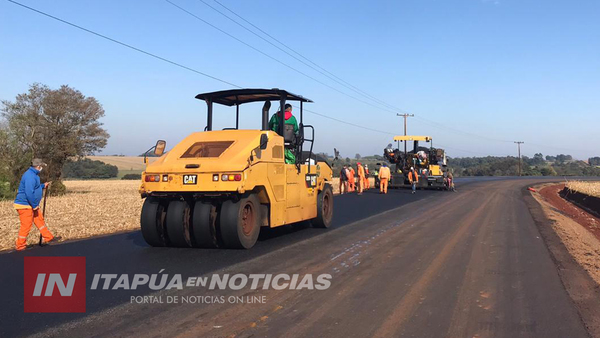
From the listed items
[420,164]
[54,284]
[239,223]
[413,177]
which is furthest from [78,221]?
[420,164]

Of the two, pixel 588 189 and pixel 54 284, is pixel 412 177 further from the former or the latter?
pixel 54 284

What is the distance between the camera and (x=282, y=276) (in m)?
6.12

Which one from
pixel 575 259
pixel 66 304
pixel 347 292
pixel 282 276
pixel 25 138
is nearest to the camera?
pixel 66 304

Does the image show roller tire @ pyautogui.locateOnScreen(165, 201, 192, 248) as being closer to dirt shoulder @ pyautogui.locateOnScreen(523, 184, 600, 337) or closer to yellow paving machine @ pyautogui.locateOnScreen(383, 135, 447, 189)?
dirt shoulder @ pyautogui.locateOnScreen(523, 184, 600, 337)

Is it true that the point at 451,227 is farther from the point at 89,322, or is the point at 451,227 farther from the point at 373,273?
the point at 89,322

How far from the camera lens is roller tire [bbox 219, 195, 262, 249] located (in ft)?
24.6

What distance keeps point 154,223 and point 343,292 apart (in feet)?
12.4

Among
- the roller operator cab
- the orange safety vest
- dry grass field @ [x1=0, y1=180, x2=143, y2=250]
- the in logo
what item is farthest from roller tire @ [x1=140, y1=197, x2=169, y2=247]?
the orange safety vest

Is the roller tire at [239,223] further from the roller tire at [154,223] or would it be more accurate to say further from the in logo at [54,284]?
the in logo at [54,284]

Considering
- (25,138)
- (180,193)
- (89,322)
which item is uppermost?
(25,138)

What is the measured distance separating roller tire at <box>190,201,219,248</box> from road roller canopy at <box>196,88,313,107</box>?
2.69 m

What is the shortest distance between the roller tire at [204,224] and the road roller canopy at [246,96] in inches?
106

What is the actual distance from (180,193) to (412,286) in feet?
12.8

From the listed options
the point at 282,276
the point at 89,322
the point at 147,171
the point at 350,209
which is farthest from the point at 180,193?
the point at 350,209
